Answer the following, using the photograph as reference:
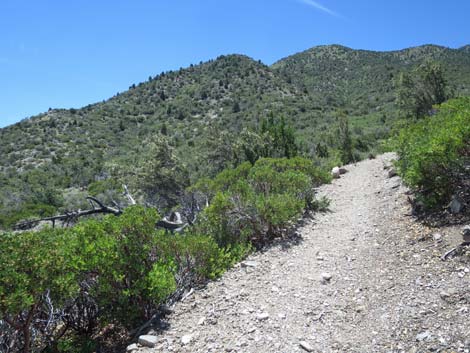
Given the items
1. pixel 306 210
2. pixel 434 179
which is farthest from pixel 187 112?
pixel 434 179

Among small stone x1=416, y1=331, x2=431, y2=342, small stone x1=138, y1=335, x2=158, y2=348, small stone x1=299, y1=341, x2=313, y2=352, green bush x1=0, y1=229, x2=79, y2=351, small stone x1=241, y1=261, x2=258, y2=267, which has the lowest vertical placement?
small stone x1=299, y1=341, x2=313, y2=352

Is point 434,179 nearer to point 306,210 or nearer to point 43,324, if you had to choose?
point 306,210

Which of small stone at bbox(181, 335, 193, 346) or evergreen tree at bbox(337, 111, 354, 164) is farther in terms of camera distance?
evergreen tree at bbox(337, 111, 354, 164)

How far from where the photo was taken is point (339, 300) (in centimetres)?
477

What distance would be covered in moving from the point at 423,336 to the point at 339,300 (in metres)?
1.27

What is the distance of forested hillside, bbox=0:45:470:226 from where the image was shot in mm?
18375

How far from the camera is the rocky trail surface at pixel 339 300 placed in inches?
151

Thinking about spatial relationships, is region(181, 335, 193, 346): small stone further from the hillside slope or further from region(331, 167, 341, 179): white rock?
the hillside slope

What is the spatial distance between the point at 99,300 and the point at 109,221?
3.21 feet

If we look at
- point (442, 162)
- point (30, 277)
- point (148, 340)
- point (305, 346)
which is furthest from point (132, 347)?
point (442, 162)

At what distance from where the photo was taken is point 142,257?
4867 millimetres

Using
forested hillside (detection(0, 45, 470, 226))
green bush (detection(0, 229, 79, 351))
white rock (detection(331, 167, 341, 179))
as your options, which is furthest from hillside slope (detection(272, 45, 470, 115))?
green bush (detection(0, 229, 79, 351))

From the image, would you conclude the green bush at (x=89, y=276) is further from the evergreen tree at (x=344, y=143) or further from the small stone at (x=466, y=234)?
the evergreen tree at (x=344, y=143)

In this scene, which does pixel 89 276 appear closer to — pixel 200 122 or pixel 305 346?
pixel 305 346
